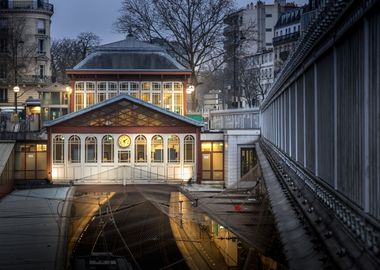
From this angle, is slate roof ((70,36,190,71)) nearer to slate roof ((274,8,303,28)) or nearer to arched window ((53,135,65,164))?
arched window ((53,135,65,164))

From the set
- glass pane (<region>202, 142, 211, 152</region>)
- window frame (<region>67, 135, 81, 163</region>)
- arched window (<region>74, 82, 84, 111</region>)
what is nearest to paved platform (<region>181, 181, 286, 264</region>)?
glass pane (<region>202, 142, 211, 152</region>)

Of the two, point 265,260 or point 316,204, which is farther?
point 265,260

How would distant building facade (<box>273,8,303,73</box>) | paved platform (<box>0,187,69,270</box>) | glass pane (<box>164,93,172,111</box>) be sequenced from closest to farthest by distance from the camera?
paved platform (<box>0,187,69,270</box>)
glass pane (<box>164,93,172,111</box>)
distant building facade (<box>273,8,303,73</box>)

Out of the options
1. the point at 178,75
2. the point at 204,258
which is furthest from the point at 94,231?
the point at 178,75

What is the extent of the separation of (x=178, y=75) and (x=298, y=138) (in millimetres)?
37679

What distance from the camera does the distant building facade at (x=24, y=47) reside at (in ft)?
305

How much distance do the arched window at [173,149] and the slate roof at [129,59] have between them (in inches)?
351

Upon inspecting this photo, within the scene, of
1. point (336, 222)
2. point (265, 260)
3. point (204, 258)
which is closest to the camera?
point (336, 222)

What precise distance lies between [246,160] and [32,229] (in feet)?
80.4

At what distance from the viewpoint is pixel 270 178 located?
941 inches

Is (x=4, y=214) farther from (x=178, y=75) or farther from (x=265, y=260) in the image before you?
(x=178, y=75)

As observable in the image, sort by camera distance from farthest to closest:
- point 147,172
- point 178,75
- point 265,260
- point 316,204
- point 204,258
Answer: point 178,75, point 147,172, point 204,258, point 265,260, point 316,204

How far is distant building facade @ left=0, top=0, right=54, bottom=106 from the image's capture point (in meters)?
92.9

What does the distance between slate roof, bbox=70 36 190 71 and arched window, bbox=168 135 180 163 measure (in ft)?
29.2
